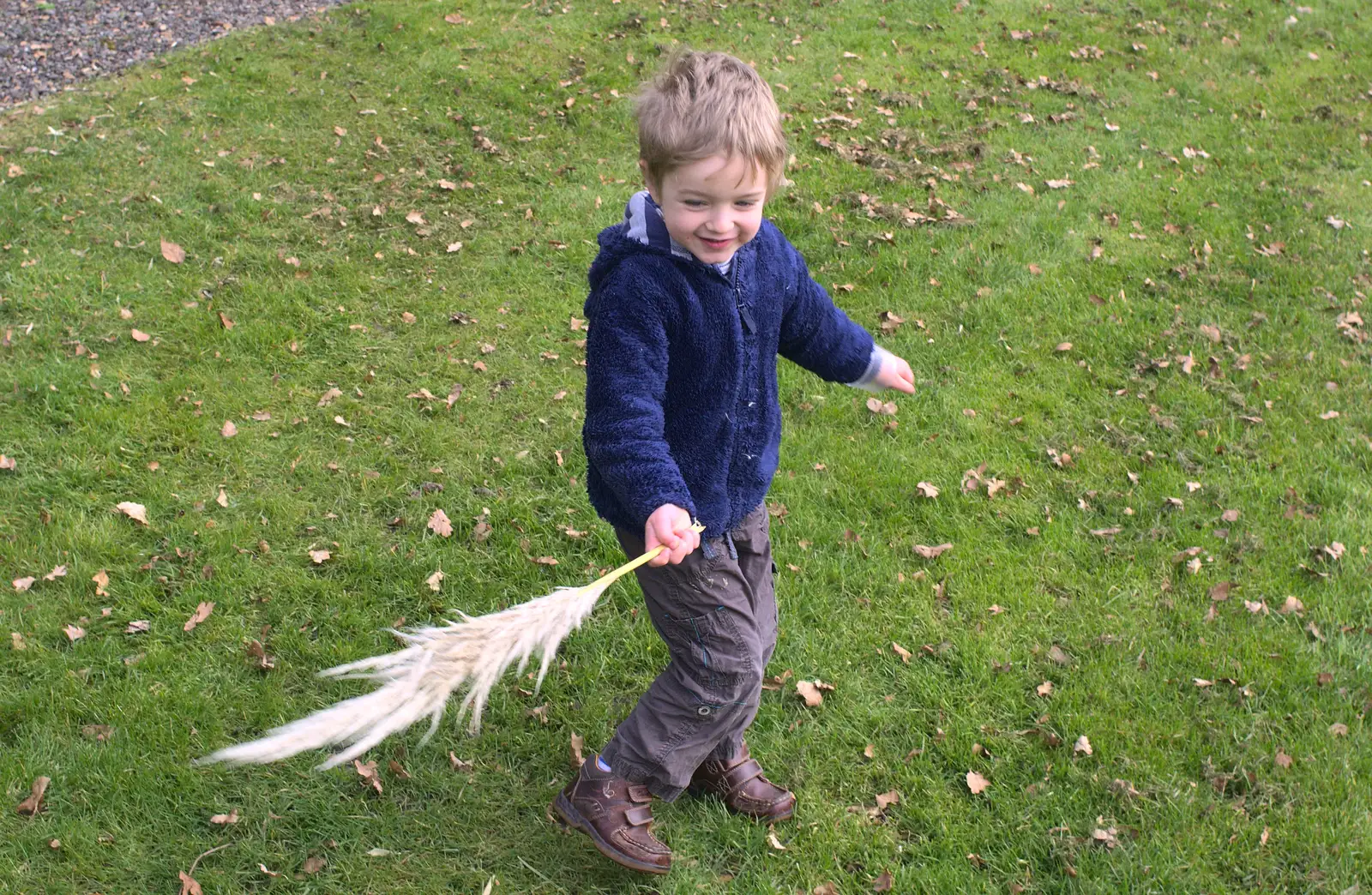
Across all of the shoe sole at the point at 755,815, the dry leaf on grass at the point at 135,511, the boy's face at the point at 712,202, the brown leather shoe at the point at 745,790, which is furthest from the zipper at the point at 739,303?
the dry leaf on grass at the point at 135,511

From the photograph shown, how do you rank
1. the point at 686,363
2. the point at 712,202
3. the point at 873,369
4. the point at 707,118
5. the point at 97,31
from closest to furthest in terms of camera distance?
the point at 707,118, the point at 712,202, the point at 686,363, the point at 873,369, the point at 97,31

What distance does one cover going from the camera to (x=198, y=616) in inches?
170

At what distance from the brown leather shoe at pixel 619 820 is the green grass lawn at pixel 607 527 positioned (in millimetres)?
198

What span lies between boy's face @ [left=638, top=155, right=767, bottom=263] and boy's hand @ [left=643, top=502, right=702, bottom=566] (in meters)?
0.70

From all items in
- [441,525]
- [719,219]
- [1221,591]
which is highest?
[719,219]

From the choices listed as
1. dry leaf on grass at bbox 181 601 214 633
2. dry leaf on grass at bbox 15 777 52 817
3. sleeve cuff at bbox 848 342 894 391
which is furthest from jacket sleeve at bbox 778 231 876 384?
dry leaf on grass at bbox 15 777 52 817

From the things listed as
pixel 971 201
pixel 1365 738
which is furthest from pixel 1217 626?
pixel 971 201

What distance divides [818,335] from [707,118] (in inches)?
35.3

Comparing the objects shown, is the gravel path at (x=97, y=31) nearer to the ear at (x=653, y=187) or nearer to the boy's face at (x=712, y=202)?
the ear at (x=653, y=187)

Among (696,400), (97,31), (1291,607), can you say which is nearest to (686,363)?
(696,400)

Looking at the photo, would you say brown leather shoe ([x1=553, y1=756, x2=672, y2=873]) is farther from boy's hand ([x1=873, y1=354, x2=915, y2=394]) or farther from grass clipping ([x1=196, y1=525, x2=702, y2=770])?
boy's hand ([x1=873, y1=354, x2=915, y2=394])

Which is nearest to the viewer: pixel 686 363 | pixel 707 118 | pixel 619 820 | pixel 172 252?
pixel 707 118

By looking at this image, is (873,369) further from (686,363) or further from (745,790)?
(745,790)

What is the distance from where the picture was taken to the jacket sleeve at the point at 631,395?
2725 millimetres
